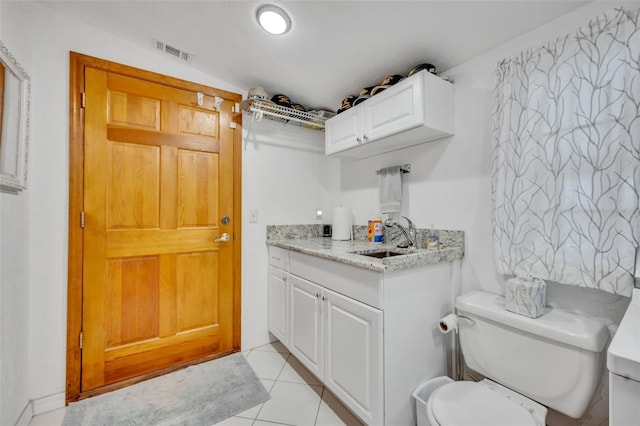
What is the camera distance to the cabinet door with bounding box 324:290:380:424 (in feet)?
3.92

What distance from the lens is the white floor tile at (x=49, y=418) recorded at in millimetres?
1415

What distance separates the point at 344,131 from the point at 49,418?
2.53 m

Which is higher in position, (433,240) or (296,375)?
(433,240)

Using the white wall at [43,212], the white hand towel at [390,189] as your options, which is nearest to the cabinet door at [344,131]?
the white hand towel at [390,189]

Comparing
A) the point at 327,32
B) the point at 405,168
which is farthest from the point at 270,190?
the point at 327,32

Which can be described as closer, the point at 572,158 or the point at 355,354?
the point at 572,158

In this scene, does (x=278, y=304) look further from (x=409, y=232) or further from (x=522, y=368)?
(x=522, y=368)

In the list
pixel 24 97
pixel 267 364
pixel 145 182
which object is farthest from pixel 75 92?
pixel 267 364

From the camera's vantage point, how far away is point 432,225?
1703 millimetres

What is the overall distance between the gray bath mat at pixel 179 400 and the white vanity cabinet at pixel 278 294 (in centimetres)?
35

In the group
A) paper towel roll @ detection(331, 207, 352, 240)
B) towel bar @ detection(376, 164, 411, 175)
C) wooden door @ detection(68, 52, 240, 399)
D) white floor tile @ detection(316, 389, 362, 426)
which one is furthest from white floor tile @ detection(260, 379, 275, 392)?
towel bar @ detection(376, 164, 411, 175)

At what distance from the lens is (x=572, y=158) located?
110 cm

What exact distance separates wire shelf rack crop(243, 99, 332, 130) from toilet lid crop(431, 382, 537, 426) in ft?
6.62

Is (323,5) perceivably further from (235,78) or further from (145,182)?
(145,182)
